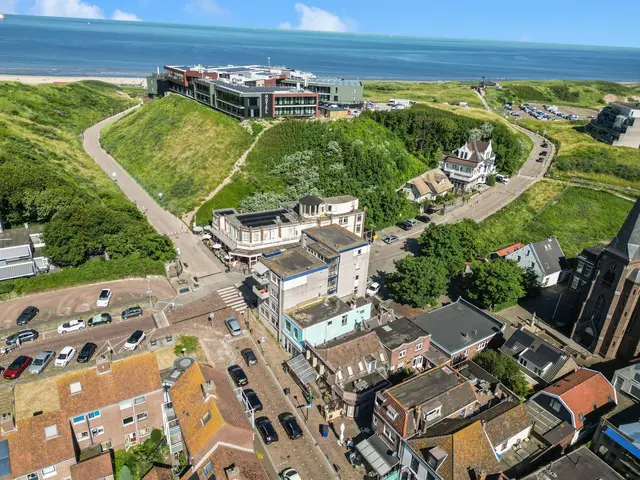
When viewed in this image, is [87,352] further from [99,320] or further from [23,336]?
[23,336]

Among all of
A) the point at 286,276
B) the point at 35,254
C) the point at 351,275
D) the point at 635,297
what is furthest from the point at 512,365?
the point at 35,254

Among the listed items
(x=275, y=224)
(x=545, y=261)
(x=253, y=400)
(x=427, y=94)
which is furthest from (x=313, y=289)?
(x=427, y=94)

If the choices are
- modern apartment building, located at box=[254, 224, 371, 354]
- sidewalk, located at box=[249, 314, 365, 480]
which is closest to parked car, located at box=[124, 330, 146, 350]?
sidewalk, located at box=[249, 314, 365, 480]

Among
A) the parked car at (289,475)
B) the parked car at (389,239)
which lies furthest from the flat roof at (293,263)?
the parked car at (389,239)

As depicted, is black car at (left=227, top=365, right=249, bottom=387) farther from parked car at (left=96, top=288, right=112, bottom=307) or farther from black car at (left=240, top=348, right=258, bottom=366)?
parked car at (left=96, top=288, right=112, bottom=307)

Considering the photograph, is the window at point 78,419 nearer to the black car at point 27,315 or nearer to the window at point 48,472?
the window at point 48,472

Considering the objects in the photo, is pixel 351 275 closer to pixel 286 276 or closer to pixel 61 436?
pixel 286 276
